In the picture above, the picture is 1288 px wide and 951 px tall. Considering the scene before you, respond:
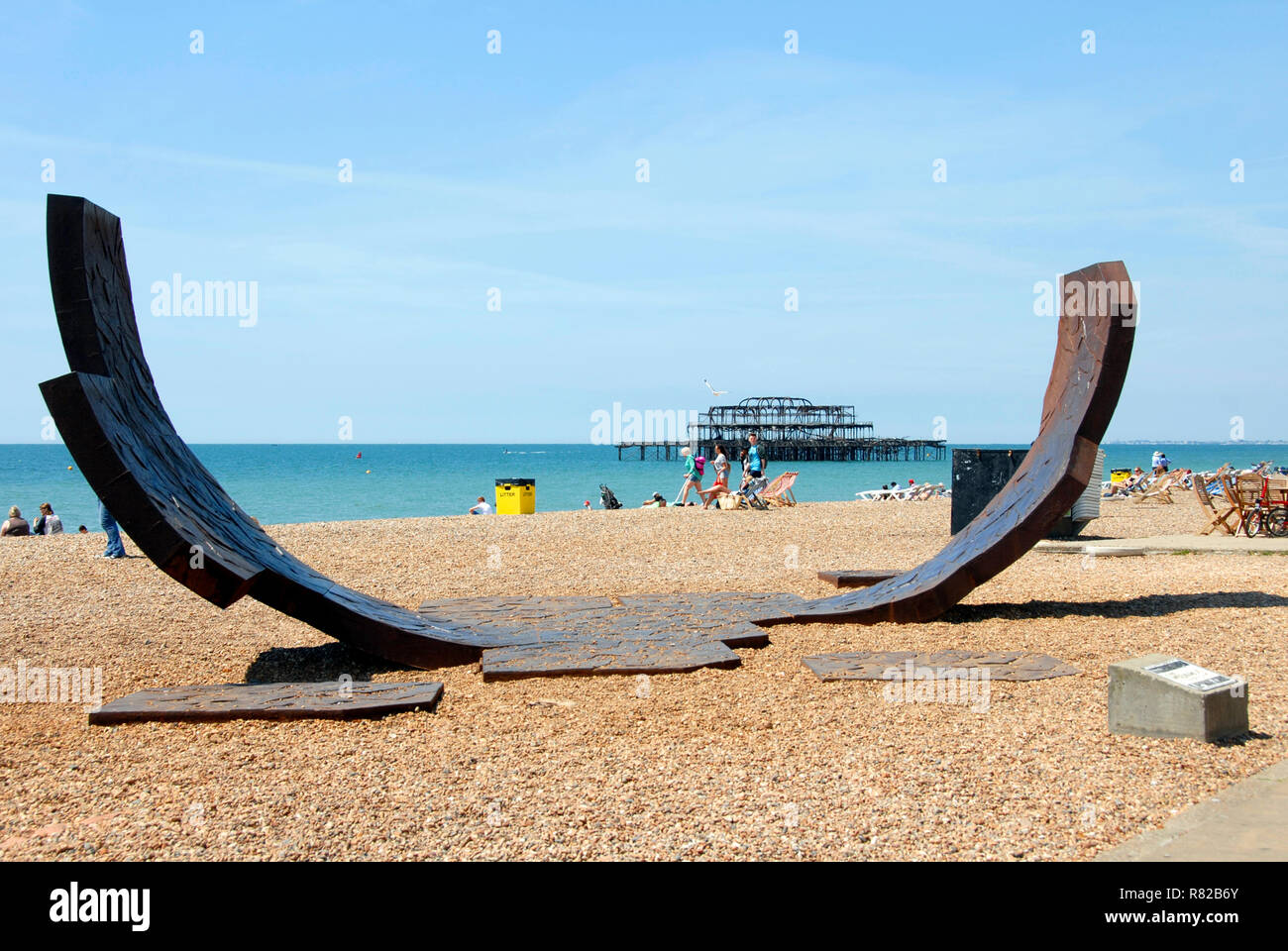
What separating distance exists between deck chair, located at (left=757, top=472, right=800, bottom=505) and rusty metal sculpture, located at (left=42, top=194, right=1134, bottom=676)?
42.0 ft

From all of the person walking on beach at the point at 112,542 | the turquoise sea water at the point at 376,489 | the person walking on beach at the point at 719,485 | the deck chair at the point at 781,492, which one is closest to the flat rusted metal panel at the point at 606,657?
the person walking on beach at the point at 112,542

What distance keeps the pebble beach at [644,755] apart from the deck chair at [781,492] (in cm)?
1242

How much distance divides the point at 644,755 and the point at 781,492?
17.5m

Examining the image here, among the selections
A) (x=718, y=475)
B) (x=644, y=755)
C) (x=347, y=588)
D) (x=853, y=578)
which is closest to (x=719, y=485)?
(x=718, y=475)

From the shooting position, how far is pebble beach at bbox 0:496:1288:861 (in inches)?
138

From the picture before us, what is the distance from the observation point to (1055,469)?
23.9 feet

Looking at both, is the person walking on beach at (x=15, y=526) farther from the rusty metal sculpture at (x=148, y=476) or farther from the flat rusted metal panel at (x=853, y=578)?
the flat rusted metal panel at (x=853, y=578)

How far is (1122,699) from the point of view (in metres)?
4.70

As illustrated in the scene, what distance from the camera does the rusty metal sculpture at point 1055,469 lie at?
7.11 meters

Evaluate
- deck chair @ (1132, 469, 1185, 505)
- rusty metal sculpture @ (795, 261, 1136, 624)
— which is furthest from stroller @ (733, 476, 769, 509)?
rusty metal sculpture @ (795, 261, 1136, 624)

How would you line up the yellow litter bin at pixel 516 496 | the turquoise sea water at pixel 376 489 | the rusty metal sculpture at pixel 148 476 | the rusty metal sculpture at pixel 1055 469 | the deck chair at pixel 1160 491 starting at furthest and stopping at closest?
the turquoise sea water at pixel 376 489 → the deck chair at pixel 1160 491 → the yellow litter bin at pixel 516 496 → the rusty metal sculpture at pixel 1055 469 → the rusty metal sculpture at pixel 148 476

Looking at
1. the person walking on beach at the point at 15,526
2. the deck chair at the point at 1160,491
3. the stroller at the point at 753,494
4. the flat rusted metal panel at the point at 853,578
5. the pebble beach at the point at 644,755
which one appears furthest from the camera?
the deck chair at the point at 1160,491
